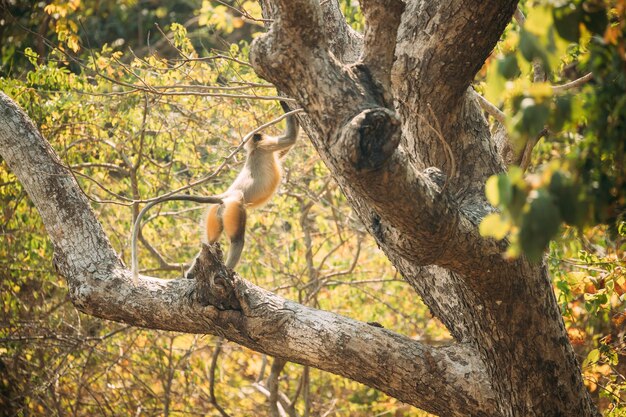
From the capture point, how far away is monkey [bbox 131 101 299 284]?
5699 mm

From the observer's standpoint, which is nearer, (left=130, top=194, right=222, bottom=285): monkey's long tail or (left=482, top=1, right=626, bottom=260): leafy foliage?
(left=482, top=1, right=626, bottom=260): leafy foliage

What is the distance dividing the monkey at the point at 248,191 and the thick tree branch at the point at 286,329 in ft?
5.05

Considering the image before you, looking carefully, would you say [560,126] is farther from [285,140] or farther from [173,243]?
[173,243]

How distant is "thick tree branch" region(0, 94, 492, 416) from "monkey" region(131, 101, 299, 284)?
154cm

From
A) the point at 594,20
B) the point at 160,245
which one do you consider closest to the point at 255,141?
the point at 160,245

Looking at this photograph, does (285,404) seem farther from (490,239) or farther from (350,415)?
(490,239)

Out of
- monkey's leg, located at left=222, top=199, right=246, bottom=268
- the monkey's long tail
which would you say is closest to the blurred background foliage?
monkey's leg, located at left=222, top=199, right=246, bottom=268

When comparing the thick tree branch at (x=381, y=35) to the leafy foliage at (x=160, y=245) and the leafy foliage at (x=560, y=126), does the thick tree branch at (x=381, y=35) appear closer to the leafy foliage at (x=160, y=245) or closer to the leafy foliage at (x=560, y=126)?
the leafy foliage at (x=560, y=126)

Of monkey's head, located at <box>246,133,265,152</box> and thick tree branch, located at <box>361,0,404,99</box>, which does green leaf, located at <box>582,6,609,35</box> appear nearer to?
thick tree branch, located at <box>361,0,404,99</box>

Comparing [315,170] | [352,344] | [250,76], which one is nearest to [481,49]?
[352,344]

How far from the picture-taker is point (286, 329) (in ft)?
12.8

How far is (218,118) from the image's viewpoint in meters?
7.33

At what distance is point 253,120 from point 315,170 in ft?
2.58

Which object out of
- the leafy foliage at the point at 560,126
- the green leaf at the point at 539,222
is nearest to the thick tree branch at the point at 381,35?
the leafy foliage at the point at 560,126
